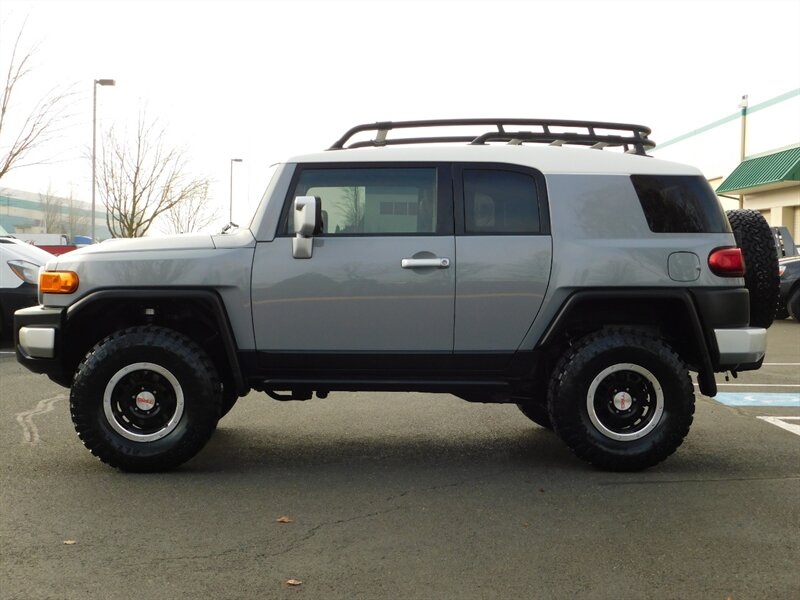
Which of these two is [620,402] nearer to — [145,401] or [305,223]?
[305,223]

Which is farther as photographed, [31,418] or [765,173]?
[765,173]

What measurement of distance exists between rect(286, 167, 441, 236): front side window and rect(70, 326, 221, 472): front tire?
106 cm

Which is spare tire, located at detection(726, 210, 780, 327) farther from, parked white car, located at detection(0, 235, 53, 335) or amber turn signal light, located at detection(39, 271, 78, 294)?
parked white car, located at detection(0, 235, 53, 335)

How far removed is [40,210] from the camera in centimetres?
10556

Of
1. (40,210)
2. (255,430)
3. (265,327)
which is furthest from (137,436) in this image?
(40,210)

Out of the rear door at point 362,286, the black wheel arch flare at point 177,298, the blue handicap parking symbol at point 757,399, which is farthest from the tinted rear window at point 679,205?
the blue handicap parking symbol at point 757,399

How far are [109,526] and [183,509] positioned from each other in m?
0.45

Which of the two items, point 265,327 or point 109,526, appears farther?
point 265,327

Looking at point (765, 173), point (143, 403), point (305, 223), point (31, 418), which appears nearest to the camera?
point (305, 223)

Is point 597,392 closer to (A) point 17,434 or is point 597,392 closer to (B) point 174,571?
(B) point 174,571

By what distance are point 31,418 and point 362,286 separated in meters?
3.46

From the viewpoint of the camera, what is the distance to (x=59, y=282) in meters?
6.14

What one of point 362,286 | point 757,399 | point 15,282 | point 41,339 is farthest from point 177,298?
point 15,282

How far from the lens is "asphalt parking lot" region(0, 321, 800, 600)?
399 cm
